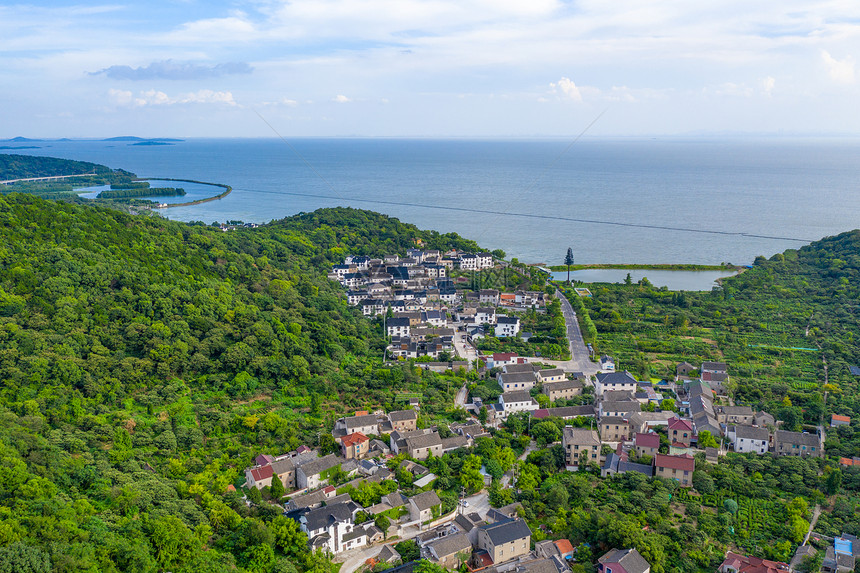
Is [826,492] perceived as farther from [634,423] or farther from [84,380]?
[84,380]

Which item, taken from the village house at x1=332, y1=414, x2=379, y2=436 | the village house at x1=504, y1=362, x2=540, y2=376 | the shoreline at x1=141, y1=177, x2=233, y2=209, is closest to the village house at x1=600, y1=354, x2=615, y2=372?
the village house at x1=504, y1=362, x2=540, y2=376

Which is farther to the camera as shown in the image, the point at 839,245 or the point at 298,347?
the point at 839,245

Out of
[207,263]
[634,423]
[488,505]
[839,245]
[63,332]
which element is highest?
[839,245]

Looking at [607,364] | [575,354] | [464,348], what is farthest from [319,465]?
[575,354]

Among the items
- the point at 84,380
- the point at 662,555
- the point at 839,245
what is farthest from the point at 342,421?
the point at 839,245

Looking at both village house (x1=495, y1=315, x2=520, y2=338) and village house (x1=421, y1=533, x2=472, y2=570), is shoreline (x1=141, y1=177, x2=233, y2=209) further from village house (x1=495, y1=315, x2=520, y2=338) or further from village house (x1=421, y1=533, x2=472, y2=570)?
village house (x1=421, y1=533, x2=472, y2=570)
